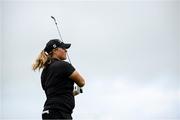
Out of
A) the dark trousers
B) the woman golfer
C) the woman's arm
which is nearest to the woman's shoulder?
the woman golfer

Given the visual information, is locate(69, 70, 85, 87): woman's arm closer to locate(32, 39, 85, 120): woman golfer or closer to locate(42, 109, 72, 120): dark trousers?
locate(32, 39, 85, 120): woman golfer

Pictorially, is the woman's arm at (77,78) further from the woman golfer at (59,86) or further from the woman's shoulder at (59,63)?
the woman's shoulder at (59,63)

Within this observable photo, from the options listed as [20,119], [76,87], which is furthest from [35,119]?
[76,87]

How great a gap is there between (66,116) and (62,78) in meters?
0.48

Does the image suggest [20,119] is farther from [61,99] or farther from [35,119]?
[61,99]

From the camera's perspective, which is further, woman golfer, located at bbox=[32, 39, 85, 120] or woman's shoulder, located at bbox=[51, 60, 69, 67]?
woman's shoulder, located at bbox=[51, 60, 69, 67]

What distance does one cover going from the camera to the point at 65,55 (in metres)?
8.60

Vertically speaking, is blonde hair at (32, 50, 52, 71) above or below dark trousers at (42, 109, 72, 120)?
above

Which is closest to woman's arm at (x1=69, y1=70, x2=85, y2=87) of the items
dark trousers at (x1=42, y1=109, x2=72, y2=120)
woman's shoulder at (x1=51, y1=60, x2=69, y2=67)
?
woman's shoulder at (x1=51, y1=60, x2=69, y2=67)

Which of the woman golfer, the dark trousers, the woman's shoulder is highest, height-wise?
the woman's shoulder

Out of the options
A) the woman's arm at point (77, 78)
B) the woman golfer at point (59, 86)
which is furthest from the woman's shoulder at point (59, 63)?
the woman's arm at point (77, 78)

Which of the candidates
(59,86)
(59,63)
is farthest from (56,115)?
(59,63)

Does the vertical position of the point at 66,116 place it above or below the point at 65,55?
below

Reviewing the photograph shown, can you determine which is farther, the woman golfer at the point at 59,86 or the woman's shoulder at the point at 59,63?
the woman's shoulder at the point at 59,63
